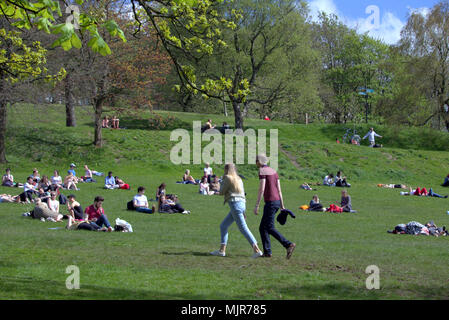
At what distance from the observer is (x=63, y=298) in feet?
26.3

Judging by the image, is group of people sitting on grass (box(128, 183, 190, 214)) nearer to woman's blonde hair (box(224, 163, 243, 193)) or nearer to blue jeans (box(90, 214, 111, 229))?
blue jeans (box(90, 214, 111, 229))

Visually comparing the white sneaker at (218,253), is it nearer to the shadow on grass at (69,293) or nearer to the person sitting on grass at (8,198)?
the shadow on grass at (69,293)

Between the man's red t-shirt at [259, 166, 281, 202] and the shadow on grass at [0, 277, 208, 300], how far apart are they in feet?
12.3

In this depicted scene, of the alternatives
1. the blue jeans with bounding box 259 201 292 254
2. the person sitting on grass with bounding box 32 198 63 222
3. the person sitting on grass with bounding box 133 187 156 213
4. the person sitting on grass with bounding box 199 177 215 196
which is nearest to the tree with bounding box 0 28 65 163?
the person sitting on grass with bounding box 32 198 63 222

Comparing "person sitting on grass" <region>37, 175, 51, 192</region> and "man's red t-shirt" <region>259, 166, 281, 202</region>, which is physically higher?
"man's red t-shirt" <region>259, 166, 281, 202</region>

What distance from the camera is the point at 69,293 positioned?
8.33 metres

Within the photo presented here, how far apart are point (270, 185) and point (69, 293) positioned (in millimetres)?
4976

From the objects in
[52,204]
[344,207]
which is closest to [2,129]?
[52,204]

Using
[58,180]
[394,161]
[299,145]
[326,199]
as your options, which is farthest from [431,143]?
[58,180]

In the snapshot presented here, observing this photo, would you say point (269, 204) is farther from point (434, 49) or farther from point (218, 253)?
point (434, 49)

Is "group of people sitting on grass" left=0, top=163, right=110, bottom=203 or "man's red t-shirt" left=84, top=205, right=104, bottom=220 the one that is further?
"group of people sitting on grass" left=0, top=163, right=110, bottom=203

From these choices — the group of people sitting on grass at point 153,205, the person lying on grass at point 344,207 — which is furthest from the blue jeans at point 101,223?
the person lying on grass at point 344,207

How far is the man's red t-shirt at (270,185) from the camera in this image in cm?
1166

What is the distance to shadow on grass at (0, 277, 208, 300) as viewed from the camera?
812 centimetres
